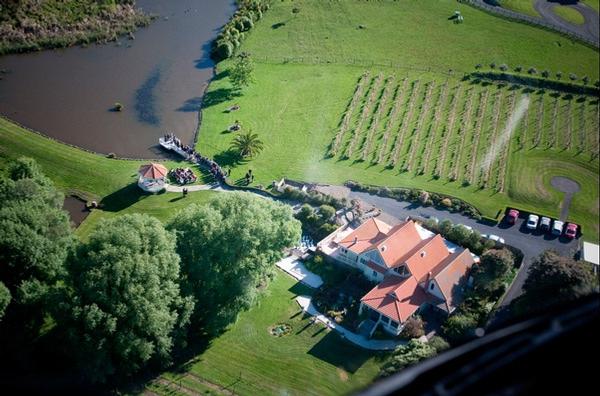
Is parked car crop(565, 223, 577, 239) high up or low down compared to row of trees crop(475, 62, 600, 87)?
down

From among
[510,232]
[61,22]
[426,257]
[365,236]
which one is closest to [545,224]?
[510,232]

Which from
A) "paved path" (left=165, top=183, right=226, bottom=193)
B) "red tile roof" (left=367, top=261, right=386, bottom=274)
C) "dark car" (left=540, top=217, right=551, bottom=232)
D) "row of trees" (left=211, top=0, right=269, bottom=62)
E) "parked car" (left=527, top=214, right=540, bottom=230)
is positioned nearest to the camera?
"red tile roof" (left=367, top=261, right=386, bottom=274)

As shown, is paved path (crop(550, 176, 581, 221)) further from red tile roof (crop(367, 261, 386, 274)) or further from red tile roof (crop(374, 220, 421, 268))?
red tile roof (crop(367, 261, 386, 274))

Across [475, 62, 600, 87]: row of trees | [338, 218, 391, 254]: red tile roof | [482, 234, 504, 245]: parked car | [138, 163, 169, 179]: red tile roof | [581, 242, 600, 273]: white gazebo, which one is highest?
[475, 62, 600, 87]: row of trees

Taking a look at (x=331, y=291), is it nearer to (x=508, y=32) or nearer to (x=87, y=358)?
(x=87, y=358)

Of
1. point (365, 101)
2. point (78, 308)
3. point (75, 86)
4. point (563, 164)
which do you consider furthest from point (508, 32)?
point (78, 308)

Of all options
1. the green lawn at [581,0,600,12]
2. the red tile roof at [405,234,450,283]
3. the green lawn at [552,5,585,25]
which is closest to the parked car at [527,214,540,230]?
the red tile roof at [405,234,450,283]

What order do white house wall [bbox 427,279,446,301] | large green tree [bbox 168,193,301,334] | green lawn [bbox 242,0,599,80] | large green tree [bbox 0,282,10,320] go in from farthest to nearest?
green lawn [bbox 242,0,599,80] < white house wall [bbox 427,279,446,301] < large green tree [bbox 168,193,301,334] < large green tree [bbox 0,282,10,320]
